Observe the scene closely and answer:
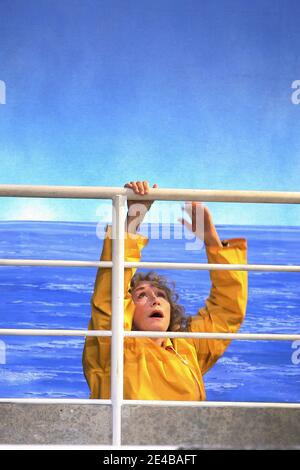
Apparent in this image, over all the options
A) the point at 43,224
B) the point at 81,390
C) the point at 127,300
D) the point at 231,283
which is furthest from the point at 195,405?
the point at 81,390

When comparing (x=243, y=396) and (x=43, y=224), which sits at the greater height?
(x=43, y=224)

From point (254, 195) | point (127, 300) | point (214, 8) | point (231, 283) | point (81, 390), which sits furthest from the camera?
point (81, 390)

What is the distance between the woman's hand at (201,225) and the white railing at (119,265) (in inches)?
8.1

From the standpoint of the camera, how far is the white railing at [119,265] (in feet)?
5.29

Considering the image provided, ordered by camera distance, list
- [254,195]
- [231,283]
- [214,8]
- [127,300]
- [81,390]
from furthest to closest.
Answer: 1. [81,390]
2. [214,8]
3. [231,283]
4. [127,300]
5. [254,195]

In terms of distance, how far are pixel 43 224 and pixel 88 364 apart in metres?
4.74

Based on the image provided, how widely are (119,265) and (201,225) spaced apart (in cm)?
28

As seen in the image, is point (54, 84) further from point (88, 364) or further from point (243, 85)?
point (88, 364)

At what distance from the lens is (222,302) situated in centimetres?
203

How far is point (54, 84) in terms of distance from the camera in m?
6.42

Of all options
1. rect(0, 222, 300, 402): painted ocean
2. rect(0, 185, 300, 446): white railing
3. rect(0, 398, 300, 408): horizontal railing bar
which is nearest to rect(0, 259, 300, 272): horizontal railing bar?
rect(0, 185, 300, 446): white railing

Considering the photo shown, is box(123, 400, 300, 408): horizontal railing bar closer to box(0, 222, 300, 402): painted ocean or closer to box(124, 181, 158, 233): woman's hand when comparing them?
box(124, 181, 158, 233): woman's hand

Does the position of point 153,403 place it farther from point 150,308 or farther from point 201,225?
point 150,308

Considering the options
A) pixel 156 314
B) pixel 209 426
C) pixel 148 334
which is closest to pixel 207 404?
pixel 209 426
